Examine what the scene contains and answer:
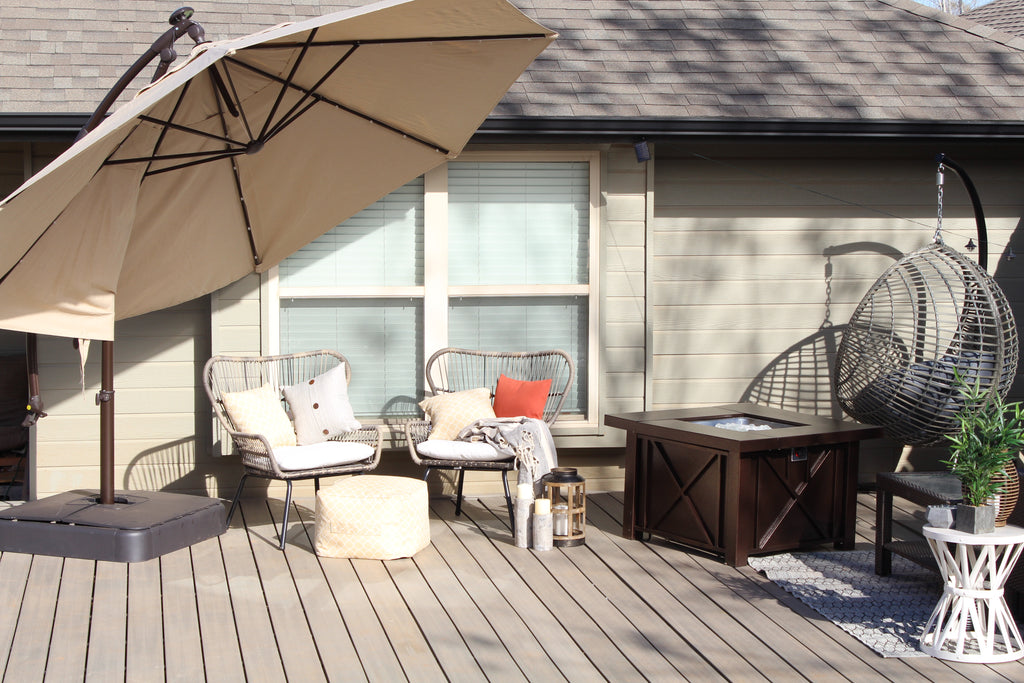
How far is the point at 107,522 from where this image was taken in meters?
4.74

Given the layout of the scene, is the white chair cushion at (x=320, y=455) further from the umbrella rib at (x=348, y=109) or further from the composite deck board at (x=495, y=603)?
the umbrella rib at (x=348, y=109)

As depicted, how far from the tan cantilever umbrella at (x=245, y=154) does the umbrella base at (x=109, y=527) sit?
183 millimetres

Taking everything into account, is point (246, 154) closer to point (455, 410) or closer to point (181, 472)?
point (455, 410)

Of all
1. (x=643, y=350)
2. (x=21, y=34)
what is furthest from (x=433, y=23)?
(x=21, y=34)

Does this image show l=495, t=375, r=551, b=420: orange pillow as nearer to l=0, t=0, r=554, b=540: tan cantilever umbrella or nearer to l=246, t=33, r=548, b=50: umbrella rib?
l=0, t=0, r=554, b=540: tan cantilever umbrella

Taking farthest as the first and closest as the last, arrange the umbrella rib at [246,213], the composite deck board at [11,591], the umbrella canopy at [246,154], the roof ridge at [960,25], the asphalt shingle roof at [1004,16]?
the asphalt shingle roof at [1004,16], the roof ridge at [960,25], the umbrella rib at [246,213], the umbrella canopy at [246,154], the composite deck board at [11,591]

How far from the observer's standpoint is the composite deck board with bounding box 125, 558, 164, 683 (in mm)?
3514

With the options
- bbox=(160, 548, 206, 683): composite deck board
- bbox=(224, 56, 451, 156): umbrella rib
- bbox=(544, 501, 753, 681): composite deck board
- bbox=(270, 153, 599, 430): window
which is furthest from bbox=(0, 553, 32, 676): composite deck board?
bbox=(224, 56, 451, 156): umbrella rib

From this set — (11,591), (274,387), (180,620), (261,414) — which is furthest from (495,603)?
(274,387)

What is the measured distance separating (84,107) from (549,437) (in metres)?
2.85

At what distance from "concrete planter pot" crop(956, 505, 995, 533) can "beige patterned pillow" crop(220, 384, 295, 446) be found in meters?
3.07

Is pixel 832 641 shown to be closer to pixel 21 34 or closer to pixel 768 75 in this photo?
pixel 768 75

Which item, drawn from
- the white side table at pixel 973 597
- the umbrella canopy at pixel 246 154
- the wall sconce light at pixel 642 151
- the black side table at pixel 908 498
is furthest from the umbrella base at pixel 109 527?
the white side table at pixel 973 597

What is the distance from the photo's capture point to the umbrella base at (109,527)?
15.4ft
